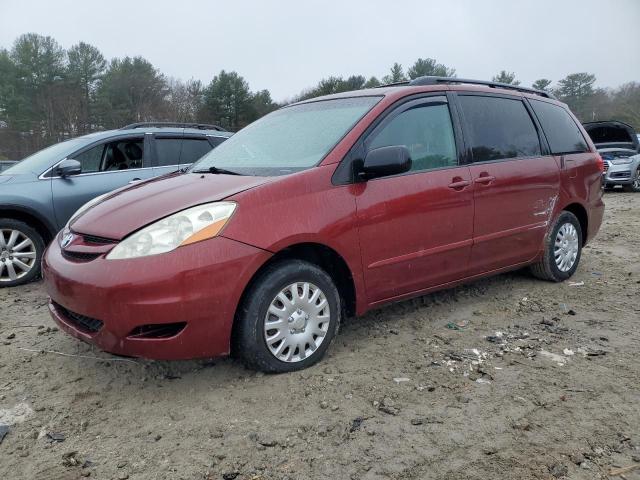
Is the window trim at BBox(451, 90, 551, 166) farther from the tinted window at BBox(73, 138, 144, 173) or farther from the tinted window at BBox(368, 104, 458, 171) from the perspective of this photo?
the tinted window at BBox(73, 138, 144, 173)

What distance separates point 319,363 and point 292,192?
106 centimetres

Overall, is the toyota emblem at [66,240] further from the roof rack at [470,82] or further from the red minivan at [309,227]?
the roof rack at [470,82]

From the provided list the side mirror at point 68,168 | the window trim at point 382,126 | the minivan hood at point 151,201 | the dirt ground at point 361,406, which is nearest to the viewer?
the dirt ground at point 361,406

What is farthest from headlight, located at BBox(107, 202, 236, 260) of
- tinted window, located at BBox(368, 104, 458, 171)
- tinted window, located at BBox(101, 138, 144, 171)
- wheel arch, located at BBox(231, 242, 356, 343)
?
tinted window, located at BBox(101, 138, 144, 171)

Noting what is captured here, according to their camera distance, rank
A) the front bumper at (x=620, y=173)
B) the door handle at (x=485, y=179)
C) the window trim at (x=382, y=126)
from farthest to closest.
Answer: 1. the front bumper at (x=620, y=173)
2. the door handle at (x=485, y=179)
3. the window trim at (x=382, y=126)

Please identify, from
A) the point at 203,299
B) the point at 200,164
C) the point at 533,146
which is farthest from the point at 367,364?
the point at 533,146

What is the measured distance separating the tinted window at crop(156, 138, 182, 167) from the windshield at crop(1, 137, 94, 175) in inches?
30.6

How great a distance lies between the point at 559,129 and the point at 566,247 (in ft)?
3.68

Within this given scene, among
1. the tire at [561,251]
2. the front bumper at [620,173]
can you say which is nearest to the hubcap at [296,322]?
the tire at [561,251]

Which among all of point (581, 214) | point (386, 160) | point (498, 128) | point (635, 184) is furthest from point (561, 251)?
point (635, 184)

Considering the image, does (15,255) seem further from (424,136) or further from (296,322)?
(424,136)

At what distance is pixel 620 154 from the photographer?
46.3ft

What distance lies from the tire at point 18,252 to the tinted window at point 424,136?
374 cm

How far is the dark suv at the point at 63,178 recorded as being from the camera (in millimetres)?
5004
